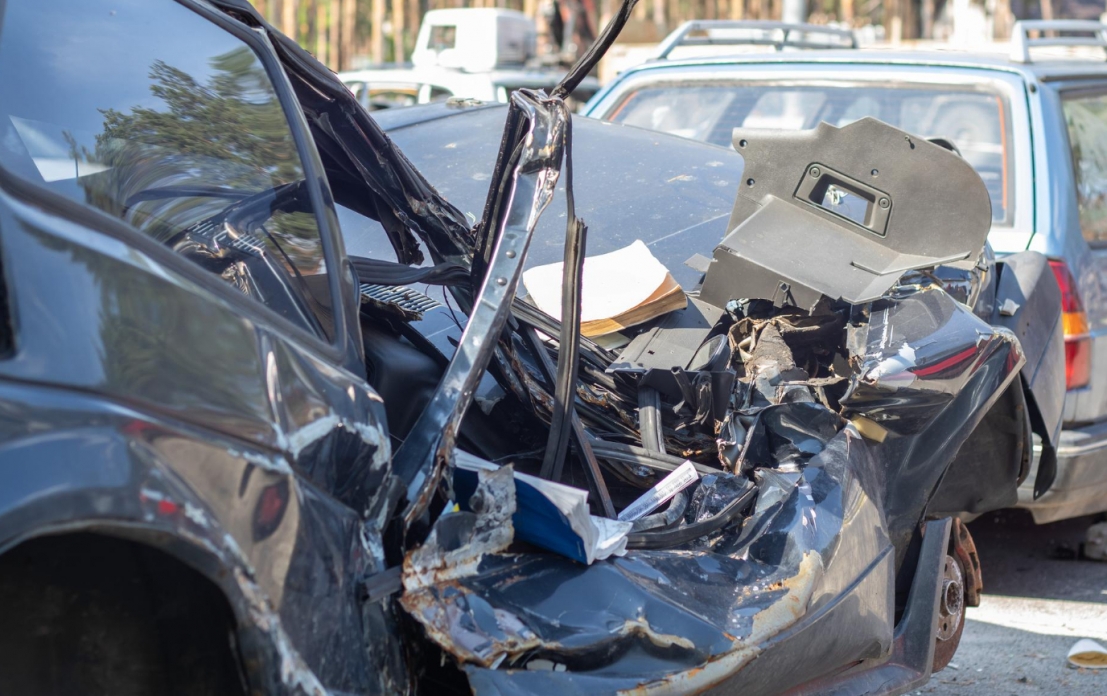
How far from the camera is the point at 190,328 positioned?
1420mm

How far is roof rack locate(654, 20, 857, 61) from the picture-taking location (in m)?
5.57

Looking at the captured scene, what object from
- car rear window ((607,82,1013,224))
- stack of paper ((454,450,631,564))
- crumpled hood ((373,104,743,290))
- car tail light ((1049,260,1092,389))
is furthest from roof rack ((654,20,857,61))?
stack of paper ((454,450,631,564))

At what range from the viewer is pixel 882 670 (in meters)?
2.54

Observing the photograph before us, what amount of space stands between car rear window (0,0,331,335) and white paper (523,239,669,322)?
3.38 ft

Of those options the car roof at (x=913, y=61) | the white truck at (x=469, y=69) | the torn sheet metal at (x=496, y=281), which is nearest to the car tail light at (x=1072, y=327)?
the car roof at (x=913, y=61)

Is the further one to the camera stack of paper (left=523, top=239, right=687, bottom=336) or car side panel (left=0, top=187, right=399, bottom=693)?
stack of paper (left=523, top=239, right=687, bottom=336)

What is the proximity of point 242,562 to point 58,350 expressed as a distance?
0.34 meters

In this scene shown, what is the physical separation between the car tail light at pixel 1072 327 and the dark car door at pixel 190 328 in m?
2.99

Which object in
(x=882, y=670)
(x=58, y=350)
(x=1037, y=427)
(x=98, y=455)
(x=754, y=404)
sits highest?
(x=58, y=350)

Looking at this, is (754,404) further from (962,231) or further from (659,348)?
(962,231)

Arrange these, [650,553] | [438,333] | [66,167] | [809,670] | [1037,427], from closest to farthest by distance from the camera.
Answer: [66,167]
[650,553]
[809,670]
[438,333]
[1037,427]

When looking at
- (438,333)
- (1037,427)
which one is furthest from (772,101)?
(438,333)

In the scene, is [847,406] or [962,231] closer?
[847,406]

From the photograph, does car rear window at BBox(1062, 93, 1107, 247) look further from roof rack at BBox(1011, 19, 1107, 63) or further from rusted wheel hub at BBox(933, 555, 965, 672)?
rusted wheel hub at BBox(933, 555, 965, 672)
